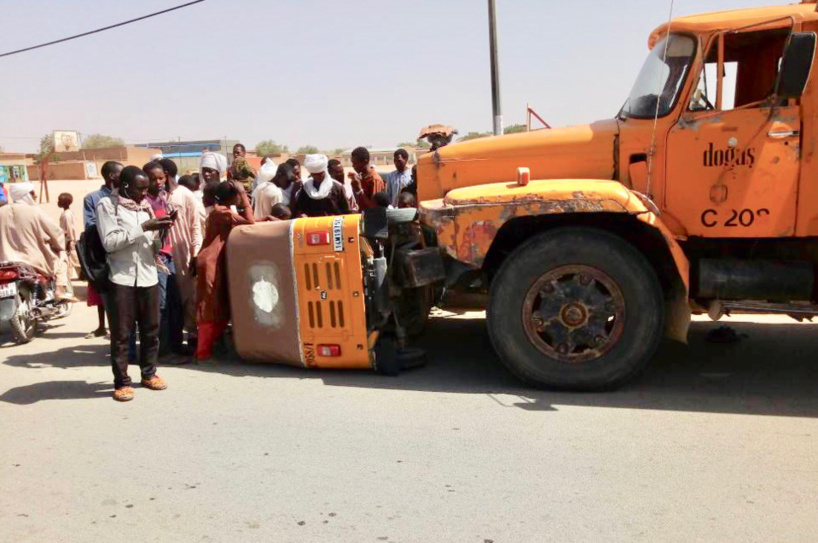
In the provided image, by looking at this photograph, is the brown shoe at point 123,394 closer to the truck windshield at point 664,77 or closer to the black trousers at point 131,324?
the black trousers at point 131,324

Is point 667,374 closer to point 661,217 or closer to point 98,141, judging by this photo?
point 661,217

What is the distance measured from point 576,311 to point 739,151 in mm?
1474

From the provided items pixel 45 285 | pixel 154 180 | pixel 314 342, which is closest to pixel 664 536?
pixel 314 342

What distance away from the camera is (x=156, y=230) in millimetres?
4906

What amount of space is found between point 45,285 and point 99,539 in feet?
17.3

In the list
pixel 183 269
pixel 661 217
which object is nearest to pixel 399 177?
pixel 183 269

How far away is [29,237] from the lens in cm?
723

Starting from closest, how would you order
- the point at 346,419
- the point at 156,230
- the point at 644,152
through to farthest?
the point at 346,419, the point at 644,152, the point at 156,230

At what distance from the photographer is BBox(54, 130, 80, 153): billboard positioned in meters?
74.5

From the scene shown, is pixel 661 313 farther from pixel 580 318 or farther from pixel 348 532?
pixel 348 532

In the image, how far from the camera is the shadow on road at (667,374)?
4.37 metres

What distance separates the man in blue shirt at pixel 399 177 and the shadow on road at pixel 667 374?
199 centimetres

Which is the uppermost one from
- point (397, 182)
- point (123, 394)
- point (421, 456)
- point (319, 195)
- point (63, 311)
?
point (397, 182)

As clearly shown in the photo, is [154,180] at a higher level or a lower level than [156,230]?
higher
